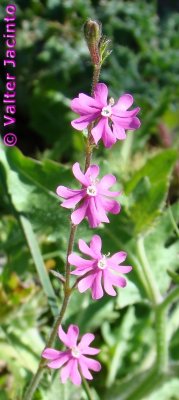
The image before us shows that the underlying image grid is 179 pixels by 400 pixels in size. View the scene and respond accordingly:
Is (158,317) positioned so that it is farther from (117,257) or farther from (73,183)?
(117,257)

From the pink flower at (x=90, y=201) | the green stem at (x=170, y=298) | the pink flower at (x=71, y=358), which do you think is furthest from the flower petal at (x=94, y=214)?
the green stem at (x=170, y=298)

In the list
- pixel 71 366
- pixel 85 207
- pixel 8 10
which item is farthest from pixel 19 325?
pixel 8 10

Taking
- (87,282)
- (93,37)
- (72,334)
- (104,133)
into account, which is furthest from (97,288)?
(93,37)

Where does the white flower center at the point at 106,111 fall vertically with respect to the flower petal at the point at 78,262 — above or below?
above

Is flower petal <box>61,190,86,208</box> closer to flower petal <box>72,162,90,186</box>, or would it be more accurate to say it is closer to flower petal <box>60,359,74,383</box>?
flower petal <box>72,162,90,186</box>

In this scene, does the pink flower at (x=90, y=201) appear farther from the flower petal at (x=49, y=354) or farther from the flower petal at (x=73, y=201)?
the flower petal at (x=49, y=354)

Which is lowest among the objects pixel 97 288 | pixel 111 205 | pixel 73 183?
pixel 97 288
